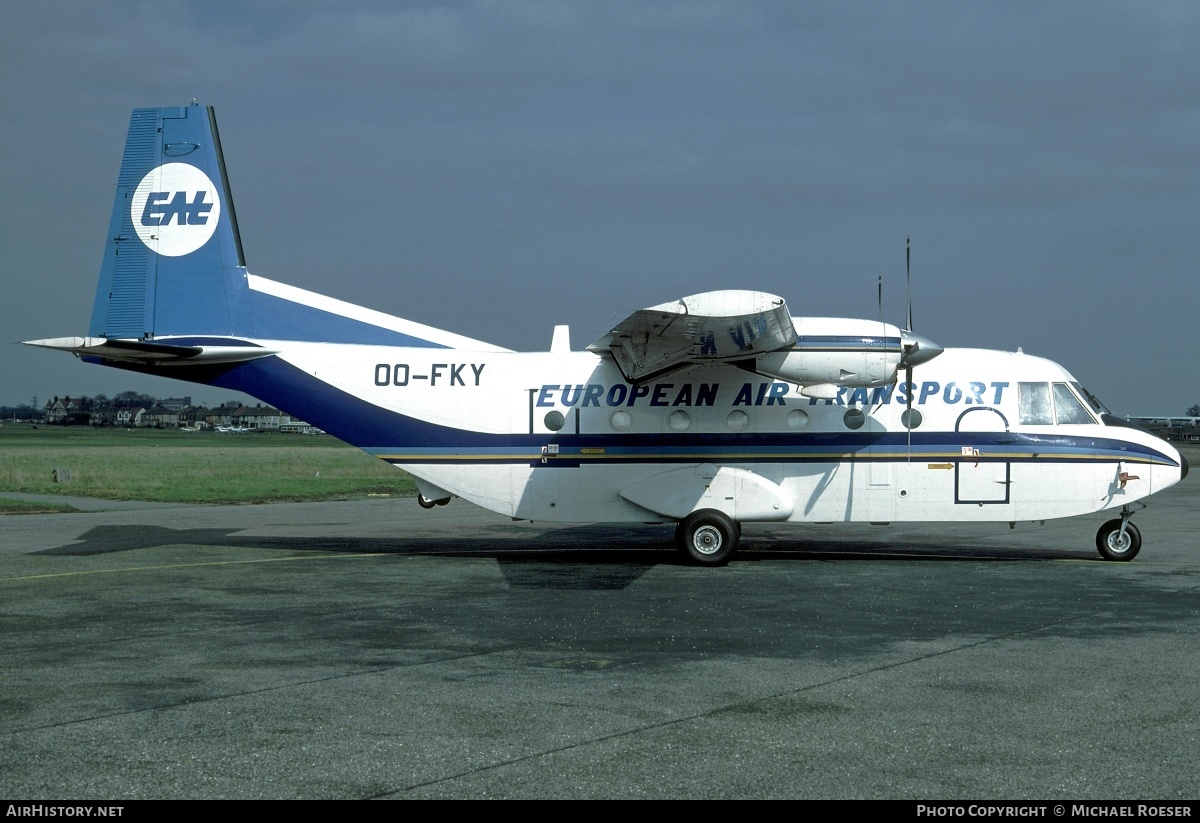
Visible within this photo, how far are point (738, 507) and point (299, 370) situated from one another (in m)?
7.72

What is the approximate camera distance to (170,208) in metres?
18.5

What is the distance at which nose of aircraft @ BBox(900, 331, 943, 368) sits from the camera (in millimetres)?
16219

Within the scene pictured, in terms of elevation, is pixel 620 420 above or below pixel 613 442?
above

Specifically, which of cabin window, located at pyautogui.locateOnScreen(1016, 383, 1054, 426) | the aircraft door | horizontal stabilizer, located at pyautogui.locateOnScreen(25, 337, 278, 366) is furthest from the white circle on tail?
cabin window, located at pyautogui.locateOnScreen(1016, 383, 1054, 426)

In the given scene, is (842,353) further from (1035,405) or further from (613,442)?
(613,442)

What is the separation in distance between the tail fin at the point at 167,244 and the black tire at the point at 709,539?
27.6 ft

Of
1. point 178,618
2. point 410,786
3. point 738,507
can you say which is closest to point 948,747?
point 410,786

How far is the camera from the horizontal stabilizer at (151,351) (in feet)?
56.0

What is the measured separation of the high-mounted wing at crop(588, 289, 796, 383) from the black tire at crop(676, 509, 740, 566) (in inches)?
97.5

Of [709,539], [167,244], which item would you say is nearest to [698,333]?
[709,539]

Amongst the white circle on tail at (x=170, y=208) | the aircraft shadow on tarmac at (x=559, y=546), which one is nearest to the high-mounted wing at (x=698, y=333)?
the aircraft shadow on tarmac at (x=559, y=546)

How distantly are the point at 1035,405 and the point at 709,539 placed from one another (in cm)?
583

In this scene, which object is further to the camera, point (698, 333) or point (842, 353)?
point (842, 353)

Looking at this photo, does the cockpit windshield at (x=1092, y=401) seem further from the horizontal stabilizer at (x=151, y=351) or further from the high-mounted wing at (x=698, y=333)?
the horizontal stabilizer at (x=151, y=351)
